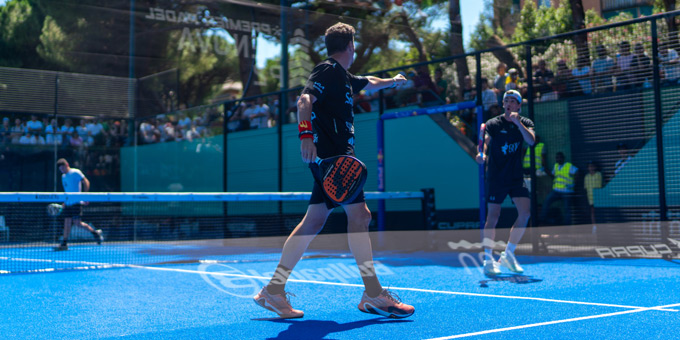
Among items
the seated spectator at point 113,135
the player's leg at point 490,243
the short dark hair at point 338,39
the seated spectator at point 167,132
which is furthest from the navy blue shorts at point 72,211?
the short dark hair at point 338,39

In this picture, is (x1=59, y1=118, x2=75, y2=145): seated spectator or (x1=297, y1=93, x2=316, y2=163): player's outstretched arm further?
(x1=59, y1=118, x2=75, y2=145): seated spectator

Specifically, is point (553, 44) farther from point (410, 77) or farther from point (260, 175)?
point (260, 175)

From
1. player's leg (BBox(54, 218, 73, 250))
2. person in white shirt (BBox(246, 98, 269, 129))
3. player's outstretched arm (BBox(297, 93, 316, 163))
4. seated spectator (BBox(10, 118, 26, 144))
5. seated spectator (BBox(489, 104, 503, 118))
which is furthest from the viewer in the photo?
seated spectator (BBox(10, 118, 26, 144))

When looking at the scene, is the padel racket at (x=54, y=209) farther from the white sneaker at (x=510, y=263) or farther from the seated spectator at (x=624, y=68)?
the seated spectator at (x=624, y=68)

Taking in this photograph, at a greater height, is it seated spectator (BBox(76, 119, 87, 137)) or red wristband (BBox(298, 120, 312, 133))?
seated spectator (BBox(76, 119, 87, 137))

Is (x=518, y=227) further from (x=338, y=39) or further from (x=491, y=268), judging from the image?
(x=338, y=39)

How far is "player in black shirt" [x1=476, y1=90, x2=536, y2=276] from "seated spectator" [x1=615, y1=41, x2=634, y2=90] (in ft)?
10.3

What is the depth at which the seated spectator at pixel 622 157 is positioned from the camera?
10070 millimetres

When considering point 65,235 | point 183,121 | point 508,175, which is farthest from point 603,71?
point 183,121

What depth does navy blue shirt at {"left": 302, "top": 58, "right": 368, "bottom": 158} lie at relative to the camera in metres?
4.78

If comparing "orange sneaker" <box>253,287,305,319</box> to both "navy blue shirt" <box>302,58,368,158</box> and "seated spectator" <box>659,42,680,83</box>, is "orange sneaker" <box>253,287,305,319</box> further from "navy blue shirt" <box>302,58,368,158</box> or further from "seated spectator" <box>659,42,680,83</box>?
"seated spectator" <box>659,42,680,83</box>

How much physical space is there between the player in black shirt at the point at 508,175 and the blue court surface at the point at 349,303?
26 centimetres

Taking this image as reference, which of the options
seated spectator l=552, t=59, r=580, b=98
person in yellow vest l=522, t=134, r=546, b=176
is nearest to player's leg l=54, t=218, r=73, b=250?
person in yellow vest l=522, t=134, r=546, b=176

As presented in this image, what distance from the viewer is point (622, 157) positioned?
10125 millimetres
